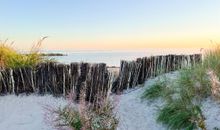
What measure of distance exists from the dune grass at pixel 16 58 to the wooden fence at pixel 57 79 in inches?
15.7

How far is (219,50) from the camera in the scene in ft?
29.7

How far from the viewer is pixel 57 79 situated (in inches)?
327

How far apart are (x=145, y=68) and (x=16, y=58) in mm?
2754

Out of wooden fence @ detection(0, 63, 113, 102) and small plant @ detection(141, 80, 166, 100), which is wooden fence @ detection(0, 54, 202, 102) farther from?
small plant @ detection(141, 80, 166, 100)

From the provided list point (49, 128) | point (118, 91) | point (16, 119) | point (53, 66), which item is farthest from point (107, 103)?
point (118, 91)

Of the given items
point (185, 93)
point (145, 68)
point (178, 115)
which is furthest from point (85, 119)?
point (145, 68)

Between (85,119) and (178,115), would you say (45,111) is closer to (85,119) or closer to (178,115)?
(85,119)

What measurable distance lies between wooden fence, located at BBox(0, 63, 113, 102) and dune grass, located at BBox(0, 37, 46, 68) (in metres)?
0.40

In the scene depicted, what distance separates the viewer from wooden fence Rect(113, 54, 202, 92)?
31.5 ft

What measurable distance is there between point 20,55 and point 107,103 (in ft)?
12.1

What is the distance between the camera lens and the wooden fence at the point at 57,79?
26.7 feet

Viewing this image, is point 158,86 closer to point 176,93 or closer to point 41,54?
point 176,93

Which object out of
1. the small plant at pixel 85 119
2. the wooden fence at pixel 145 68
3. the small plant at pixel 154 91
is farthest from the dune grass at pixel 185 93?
the small plant at pixel 85 119

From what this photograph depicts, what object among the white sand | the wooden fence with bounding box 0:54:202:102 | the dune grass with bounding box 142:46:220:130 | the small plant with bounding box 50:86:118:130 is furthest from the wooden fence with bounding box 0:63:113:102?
the small plant with bounding box 50:86:118:130
